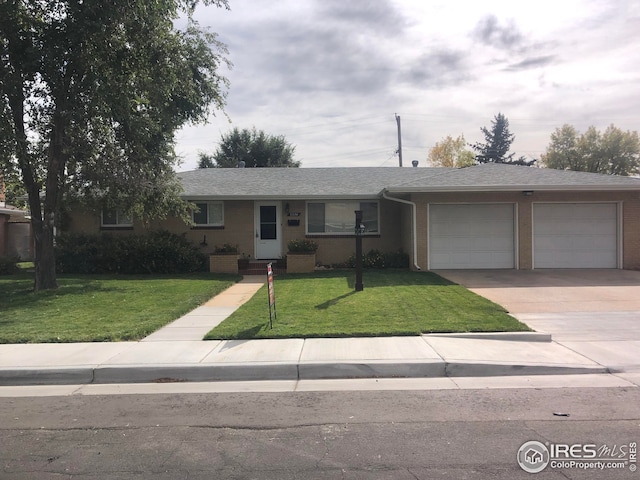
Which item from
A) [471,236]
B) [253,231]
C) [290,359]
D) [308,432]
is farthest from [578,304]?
[253,231]

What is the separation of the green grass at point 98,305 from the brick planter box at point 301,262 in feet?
6.51

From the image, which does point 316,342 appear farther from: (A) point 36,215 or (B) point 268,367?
(A) point 36,215

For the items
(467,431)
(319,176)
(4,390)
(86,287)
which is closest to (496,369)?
(467,431)

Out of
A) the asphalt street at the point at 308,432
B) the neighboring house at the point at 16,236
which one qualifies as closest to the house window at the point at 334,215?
the asphalt street at the point at 308,432

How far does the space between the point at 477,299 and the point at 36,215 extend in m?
11.2

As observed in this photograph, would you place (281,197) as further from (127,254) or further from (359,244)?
(359,244)

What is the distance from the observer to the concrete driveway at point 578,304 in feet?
23.6

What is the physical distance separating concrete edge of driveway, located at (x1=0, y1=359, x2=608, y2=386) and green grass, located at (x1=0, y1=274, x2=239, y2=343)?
152 cm

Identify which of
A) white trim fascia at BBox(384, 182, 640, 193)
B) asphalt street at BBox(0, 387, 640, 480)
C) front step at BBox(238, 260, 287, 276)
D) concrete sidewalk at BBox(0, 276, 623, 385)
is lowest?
asphalt street at BBox(0, 387, 640, 480)

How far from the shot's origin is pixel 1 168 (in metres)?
12.5

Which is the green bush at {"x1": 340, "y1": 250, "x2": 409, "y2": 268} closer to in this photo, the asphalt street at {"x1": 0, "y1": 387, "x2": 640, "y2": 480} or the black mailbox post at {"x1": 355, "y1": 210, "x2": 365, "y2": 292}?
the black mailbox post at {"x1": 355, "y1": 210, "x2": 365, "y2": 292}

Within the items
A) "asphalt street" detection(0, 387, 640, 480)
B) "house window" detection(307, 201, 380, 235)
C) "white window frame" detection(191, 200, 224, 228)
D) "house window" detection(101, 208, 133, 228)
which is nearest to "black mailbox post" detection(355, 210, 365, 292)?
"asphalt street" detection(0, 387, 640, 480)

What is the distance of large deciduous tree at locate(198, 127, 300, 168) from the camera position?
4109 centimetres

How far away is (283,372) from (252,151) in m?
36.5
